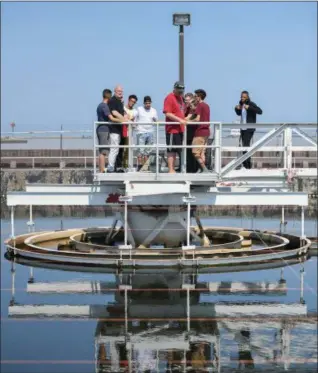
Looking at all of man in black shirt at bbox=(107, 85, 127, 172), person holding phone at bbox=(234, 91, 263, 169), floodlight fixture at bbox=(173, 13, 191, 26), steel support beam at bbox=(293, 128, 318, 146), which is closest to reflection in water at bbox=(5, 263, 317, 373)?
man in black shirt at bbox=(107, 85, 127, 172)

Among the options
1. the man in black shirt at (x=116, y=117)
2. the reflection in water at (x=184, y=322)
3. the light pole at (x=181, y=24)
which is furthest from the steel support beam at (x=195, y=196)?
the light pole at (x=181, y=24)

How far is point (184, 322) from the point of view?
9.15m

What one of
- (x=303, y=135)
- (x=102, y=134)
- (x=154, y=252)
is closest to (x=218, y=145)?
(x=303, y=135)

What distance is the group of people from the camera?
13633mm

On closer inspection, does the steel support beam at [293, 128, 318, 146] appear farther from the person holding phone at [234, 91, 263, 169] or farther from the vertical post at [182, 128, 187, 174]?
the vertical post at [182, 128, 187, 174]

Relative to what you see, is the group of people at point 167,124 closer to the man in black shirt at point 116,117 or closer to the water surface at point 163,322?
the man in black shirt at point 116,117

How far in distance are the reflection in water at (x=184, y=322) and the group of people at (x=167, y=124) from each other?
2953mm

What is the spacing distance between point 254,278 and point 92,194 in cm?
426

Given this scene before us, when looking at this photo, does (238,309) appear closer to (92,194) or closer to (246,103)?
(92,194)

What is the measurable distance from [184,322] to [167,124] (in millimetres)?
5568

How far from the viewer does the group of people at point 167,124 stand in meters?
13.6

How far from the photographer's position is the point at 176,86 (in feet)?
44.4

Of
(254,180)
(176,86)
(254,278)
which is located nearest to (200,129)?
(176,86)

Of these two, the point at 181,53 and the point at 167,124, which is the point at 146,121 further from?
the point at 181,53
